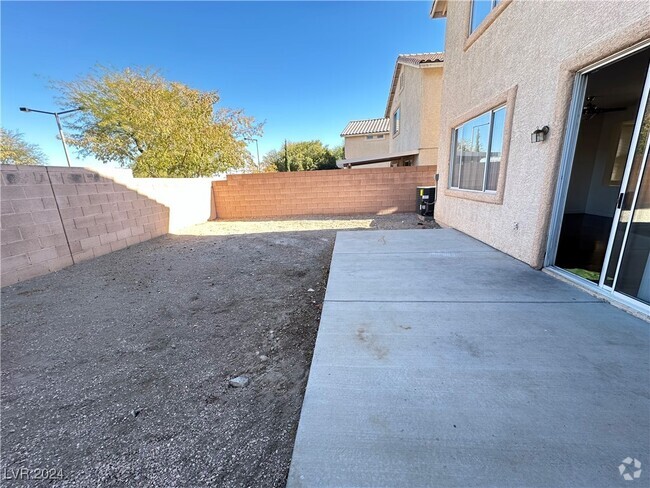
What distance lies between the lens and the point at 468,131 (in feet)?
17.6

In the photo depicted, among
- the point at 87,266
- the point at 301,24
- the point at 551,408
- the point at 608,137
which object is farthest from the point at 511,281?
the point at 301,24

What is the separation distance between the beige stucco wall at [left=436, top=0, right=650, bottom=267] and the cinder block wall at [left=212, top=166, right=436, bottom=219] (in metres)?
4.68

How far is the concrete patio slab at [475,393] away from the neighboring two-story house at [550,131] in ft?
2.72

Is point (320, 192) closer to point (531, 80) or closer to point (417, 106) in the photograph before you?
point (417, 106)

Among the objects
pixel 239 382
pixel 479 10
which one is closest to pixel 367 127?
pixel 479 10

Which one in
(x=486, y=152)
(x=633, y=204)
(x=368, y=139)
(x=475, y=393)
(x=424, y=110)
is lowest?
(x=475, y=393)

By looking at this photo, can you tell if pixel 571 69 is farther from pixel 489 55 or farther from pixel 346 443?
pixel 346 443

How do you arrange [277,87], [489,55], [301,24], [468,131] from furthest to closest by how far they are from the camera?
[277,87]
[301,24]
[468,131]
[489,55]

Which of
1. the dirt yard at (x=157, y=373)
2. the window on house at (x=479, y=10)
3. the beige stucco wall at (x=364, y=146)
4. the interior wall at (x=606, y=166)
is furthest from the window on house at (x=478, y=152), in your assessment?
the beige stucco wall at (x=364, y=146)

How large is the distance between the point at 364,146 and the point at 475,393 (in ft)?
78.3

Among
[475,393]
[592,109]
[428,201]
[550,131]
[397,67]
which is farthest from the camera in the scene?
[397,67]

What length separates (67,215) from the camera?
16.1ft

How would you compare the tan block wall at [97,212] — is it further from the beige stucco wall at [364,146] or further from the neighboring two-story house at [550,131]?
the beige stucco wall at [364,146]

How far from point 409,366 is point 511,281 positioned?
1.99 metres
